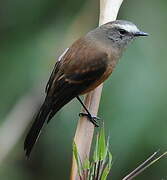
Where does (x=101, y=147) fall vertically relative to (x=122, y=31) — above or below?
above

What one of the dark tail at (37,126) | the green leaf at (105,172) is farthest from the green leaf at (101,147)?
the dark tail at (37,126)

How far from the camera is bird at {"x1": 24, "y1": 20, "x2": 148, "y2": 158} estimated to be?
2.19 m

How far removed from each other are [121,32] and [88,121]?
105 cm

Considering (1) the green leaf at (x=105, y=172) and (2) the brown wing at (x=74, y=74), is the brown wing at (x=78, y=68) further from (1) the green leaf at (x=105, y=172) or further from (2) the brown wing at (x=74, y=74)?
(1) the green leaf at (x=105, y=172)

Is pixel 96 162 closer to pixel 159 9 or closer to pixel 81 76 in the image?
→ pixel 81 76

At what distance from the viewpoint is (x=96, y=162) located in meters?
0.86

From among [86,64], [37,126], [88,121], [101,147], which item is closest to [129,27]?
[86,64]

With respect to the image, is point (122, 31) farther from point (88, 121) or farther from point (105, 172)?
point (105, 172)

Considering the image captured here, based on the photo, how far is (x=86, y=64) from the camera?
2.39m

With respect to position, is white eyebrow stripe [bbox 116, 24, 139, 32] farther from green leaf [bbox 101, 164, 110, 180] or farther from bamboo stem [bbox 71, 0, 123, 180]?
green leaf [bbox 101, 164, 110, 180]

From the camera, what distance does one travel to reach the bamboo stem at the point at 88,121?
1.12 metres

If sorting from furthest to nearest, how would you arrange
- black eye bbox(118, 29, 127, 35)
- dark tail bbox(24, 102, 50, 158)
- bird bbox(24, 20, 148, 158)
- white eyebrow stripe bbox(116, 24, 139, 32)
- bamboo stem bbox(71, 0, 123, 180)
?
black eye bbox(118, 29, 127, 35) < white eyebrow stripe bbox(116, 24, 139, 32) < bird bbox(24, 20, 148, 158) < dark tail bbox(24, 102, 50, 158) < bamboo stem bbox(71, 0, 123, 180)

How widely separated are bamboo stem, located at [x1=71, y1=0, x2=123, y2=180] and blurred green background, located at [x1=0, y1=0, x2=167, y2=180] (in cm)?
25

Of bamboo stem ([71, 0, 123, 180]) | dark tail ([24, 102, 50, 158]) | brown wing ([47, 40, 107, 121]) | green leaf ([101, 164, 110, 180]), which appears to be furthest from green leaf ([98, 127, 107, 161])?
brown wing ([47, 40, 107, 121])
